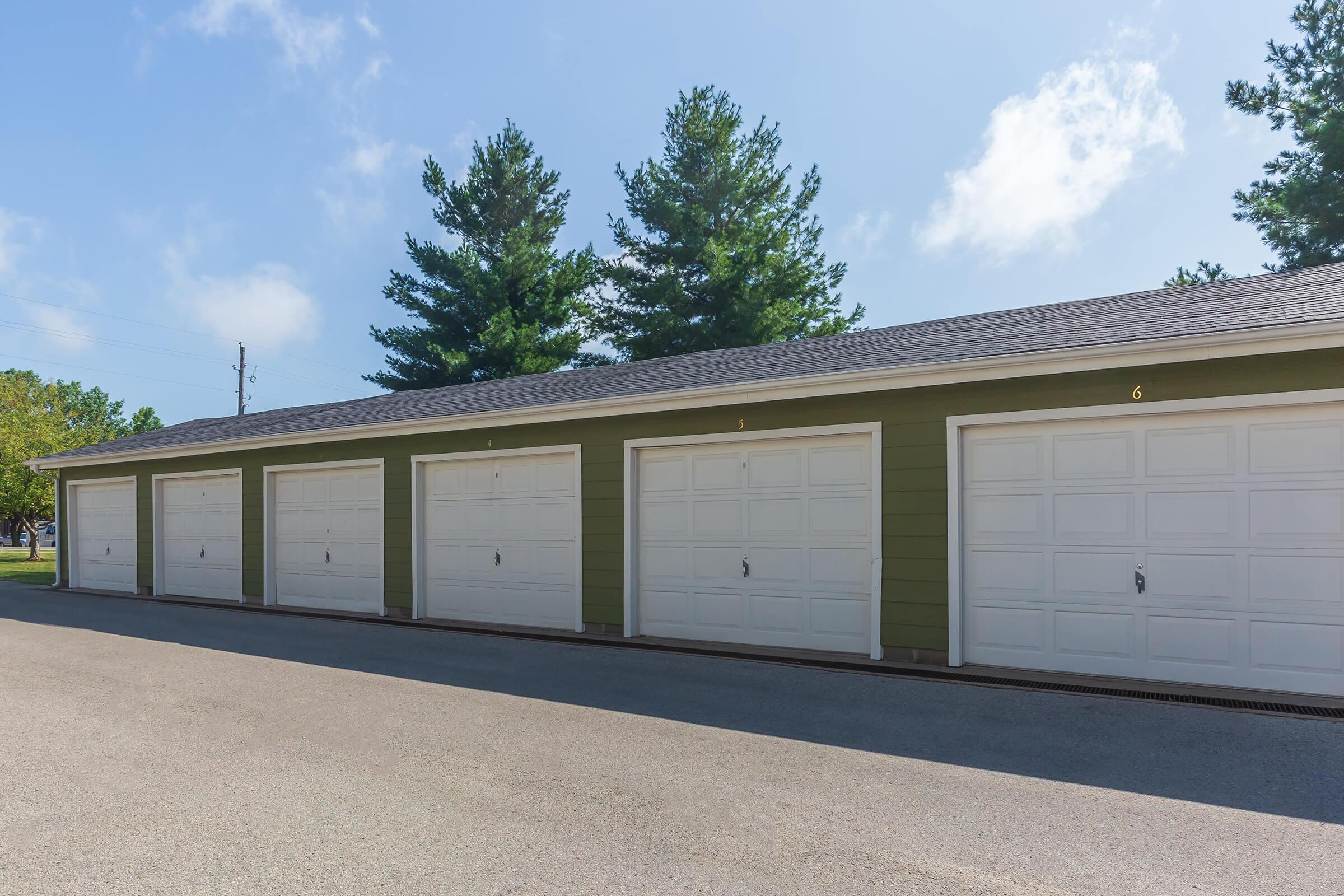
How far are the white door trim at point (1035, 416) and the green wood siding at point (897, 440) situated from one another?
48 millimetres

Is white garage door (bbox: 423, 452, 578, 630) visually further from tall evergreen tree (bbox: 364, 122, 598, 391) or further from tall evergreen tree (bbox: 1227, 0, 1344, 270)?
tall evergreen tree (bbox: 1227, 0, 1344, 270)

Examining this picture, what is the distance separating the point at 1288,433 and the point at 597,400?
21.1 feet

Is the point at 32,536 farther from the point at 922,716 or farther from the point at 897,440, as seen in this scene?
the point at 922,716

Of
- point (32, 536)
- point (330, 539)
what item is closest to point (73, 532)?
point (330, 539)

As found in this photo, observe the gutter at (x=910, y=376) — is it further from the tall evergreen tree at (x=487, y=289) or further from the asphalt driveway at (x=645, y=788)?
the tall evergreen tree at (x=487, y=289)

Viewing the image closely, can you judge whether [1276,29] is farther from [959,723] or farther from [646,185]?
[959,723]

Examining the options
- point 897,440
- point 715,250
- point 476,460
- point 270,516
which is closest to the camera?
point 897,440

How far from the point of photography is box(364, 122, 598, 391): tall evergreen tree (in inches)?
997

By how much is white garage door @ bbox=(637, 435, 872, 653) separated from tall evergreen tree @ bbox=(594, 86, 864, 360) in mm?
13882

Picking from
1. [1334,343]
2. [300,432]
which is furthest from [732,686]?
[300,432]

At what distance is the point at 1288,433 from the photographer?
6.17 meters

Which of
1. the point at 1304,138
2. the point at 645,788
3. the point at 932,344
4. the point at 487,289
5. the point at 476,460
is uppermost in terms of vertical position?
the point at 1304,138

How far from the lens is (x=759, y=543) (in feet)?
28.2

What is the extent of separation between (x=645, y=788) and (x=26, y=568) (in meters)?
27.1
